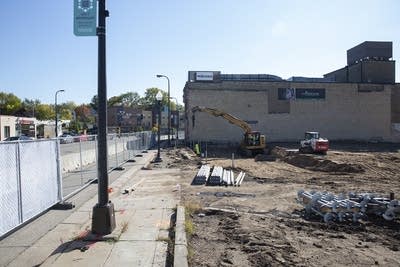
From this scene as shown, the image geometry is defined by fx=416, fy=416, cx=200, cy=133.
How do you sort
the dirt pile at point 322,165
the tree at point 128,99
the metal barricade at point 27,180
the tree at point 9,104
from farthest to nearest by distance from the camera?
the tree at point 128,99 → the tree at point 9,104 → the dirt pile at point 322,165 → the metal barricade at point 27,180

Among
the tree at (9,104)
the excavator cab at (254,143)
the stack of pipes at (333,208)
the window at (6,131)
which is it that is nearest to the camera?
the stack of pipes at (333,208)

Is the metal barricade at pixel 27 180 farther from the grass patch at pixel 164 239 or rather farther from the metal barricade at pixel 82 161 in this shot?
the grass patch at pixel 164 239

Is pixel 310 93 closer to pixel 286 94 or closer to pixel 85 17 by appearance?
pixel 286 94

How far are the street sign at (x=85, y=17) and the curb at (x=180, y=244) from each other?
4032 mm

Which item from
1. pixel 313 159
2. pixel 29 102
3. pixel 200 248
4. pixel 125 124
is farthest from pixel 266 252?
pixel 29 102

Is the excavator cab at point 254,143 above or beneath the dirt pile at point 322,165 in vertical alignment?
above

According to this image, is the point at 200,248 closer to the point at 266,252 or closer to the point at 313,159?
the point at 266,252

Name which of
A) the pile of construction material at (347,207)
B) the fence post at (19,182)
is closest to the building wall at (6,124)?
the fence post at (19,182)

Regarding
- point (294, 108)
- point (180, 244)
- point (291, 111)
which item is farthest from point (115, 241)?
point (294, 108)

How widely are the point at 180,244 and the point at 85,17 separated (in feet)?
14.7

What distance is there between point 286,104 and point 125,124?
86646 millimetres

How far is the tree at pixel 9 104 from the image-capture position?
417 feet

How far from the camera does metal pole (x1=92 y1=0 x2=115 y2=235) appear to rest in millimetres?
7719

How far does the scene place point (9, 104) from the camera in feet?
432
